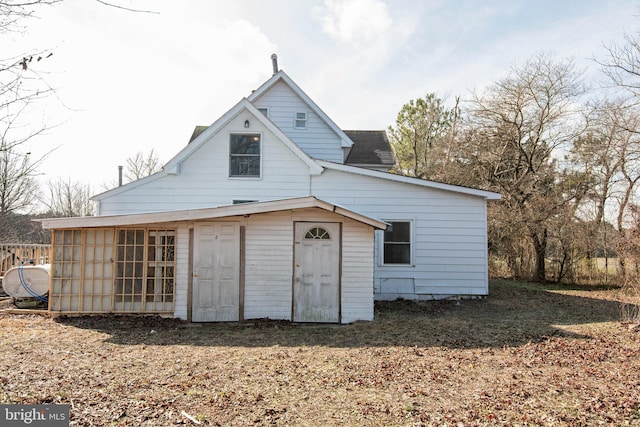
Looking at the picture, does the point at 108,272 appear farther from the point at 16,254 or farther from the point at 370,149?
the point at 370,149

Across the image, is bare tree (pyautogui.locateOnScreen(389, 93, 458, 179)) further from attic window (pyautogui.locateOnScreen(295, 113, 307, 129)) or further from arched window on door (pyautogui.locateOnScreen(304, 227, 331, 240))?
arched window on door (pyautogui.locateOnScreen(304, 227, 331, 240))

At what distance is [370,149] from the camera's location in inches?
685

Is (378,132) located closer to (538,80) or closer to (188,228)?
(538,80)

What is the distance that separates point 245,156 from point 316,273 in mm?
4883

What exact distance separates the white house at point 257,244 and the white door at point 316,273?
0.02 metres

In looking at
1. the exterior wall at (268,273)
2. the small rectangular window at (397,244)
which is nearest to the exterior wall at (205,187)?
the small rectangular window at (397,244)

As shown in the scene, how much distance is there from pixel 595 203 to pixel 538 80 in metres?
5.85

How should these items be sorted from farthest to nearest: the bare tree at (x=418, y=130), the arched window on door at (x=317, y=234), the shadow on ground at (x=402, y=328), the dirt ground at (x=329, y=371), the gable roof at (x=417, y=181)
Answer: the bare tree at (x=418, y=130), the gable roof at (x=417, y=181), the arched window on door at (x=317, y=234), the shadow on ground at (x=402, y=328), the dirt ground at (x=329, y=371)

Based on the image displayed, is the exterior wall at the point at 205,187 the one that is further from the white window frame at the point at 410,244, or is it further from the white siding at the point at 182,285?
the white siding at the point at 182,285

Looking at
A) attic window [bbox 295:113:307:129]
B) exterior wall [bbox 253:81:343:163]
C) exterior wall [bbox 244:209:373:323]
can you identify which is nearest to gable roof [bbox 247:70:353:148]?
exterior wall [bbox 253:81:343:163]

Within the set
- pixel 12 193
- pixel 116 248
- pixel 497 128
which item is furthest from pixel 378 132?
pixel 12 193

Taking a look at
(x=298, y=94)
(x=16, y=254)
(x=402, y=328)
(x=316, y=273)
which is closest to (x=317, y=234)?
(x=316, y=273)

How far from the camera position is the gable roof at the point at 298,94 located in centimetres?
1436

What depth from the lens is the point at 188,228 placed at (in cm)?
890
